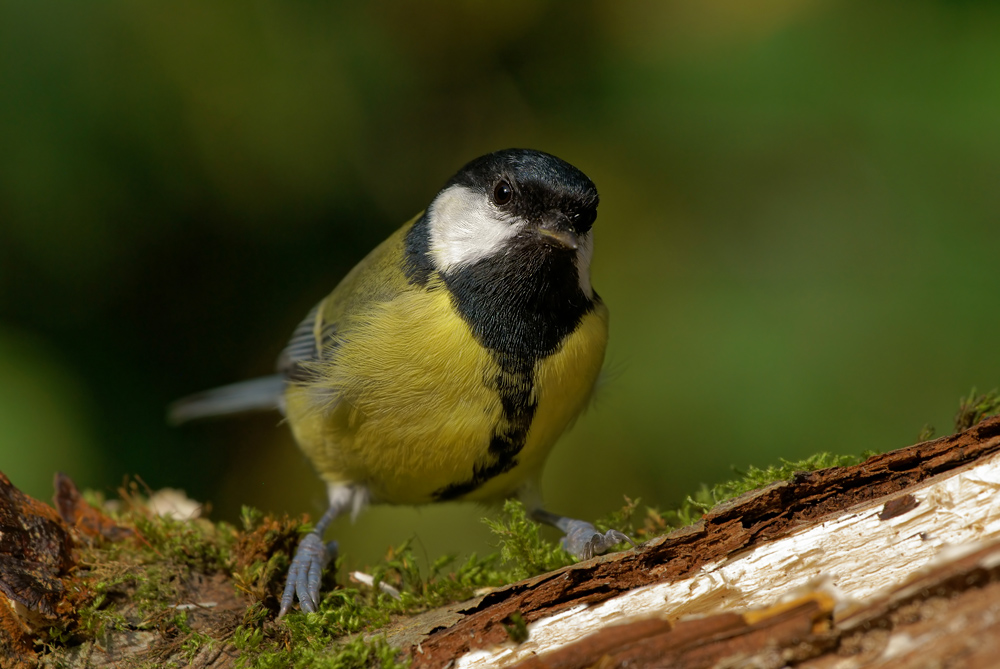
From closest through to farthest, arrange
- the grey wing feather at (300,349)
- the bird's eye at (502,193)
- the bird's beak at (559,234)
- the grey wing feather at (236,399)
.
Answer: the bird's beak at (559,234)
the bird's eye at (502,193)
the grey wing feather at (300,349)
the grey wing feather at (236,399)

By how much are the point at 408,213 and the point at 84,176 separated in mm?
1144

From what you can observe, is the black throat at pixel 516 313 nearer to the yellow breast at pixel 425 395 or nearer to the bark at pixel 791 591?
the yellow breast at pixel 425 395

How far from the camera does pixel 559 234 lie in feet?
5.86

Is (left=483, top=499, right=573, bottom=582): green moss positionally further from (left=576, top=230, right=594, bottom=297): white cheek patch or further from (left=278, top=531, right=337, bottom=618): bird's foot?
(left=576, top=230, right=594, bottom=297): white cheek patch

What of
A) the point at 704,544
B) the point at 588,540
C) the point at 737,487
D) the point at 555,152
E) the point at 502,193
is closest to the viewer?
the point at 704,544

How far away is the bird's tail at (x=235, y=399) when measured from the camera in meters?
2.95

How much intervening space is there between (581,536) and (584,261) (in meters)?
0.72

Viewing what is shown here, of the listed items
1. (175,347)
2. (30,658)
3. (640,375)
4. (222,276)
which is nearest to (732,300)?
(640,375)

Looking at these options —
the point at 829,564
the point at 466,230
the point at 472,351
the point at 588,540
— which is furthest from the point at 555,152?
the point at 829,564

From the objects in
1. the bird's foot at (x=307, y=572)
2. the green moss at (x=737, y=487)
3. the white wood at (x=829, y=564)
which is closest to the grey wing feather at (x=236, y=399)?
the bird's foot at (x=307, y=572)

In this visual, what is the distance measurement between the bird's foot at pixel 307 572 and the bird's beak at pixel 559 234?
0.96 meters

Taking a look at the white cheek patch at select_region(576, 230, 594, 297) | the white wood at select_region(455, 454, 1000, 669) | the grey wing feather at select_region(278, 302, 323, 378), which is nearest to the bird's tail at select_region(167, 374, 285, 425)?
the grey wing feather at select_region(278, 302, 323, 378)

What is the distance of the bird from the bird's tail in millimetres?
1030

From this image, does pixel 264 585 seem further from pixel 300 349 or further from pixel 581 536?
pixel 300 349
